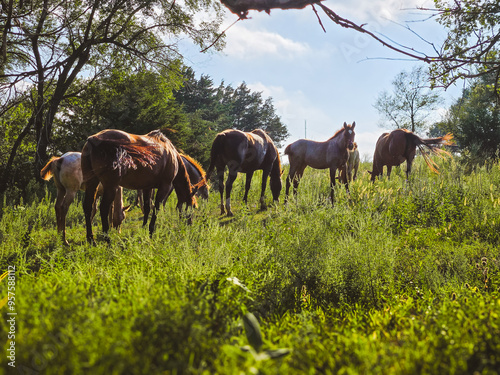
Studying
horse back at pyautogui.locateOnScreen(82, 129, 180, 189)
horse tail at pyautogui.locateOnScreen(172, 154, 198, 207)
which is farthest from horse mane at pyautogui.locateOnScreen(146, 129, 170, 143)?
horse tail at pyautogui.locateOnScreen(172, 154, 198, 207)

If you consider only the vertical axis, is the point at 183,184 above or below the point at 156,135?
below

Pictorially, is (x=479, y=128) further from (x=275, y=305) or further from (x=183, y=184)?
(x=275, y=305)

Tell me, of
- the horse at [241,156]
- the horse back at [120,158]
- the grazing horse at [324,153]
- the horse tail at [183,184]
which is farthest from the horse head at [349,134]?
the horse back at [120,158]

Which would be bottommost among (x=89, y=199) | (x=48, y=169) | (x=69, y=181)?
(x=89, y=199)

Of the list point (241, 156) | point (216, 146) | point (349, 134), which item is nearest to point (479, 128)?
point (349, 134)

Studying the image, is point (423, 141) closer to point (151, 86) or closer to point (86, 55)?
point (151, 86)

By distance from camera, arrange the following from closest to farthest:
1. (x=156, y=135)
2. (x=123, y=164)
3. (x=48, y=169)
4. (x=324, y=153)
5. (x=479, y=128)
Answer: (x=123, y=164)
(x=156, y=135)
(x=48, y=169)
(x=324, y=153)
(x=479, y=128)

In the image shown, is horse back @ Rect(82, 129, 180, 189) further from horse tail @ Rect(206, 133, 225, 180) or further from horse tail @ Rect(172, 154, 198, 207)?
horse tail @ Rect(206, 133, 225, 180)

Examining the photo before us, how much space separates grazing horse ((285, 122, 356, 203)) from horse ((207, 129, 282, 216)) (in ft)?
2.78

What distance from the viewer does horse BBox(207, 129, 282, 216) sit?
8.75 metres

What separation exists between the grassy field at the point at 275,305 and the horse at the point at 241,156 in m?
3.73

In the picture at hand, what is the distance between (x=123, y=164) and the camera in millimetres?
5055

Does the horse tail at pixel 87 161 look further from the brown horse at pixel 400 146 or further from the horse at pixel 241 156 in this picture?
the brown horse at pixel 400 146

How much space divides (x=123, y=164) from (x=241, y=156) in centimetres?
415
